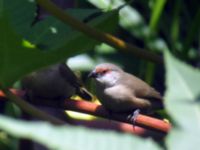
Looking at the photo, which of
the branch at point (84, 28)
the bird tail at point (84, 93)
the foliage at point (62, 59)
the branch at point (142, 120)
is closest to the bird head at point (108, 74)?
the bird tail at point (84, 93)

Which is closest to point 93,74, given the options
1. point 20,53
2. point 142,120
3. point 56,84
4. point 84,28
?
point 56,84

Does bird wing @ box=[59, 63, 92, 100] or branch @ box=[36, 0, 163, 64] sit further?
bird wing @ box=[59, 63, 92, 100]

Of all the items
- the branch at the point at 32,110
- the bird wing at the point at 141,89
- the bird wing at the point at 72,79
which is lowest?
the bird wing at the point at 141,89

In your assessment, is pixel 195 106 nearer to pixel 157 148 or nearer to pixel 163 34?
pixel 157 148

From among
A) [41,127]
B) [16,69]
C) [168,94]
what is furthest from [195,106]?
[16,69]

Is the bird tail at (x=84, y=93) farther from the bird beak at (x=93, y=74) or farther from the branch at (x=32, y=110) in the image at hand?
the branch at (x=32, y=110)

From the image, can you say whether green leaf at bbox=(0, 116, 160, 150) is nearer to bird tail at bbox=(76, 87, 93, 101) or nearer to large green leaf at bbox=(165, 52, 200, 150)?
large green leaf at bbox=(165, 52, 200, 150)

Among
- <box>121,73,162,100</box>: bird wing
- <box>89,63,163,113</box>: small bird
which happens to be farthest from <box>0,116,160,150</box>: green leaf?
<box>121,73,162,100</box>: bird wing
